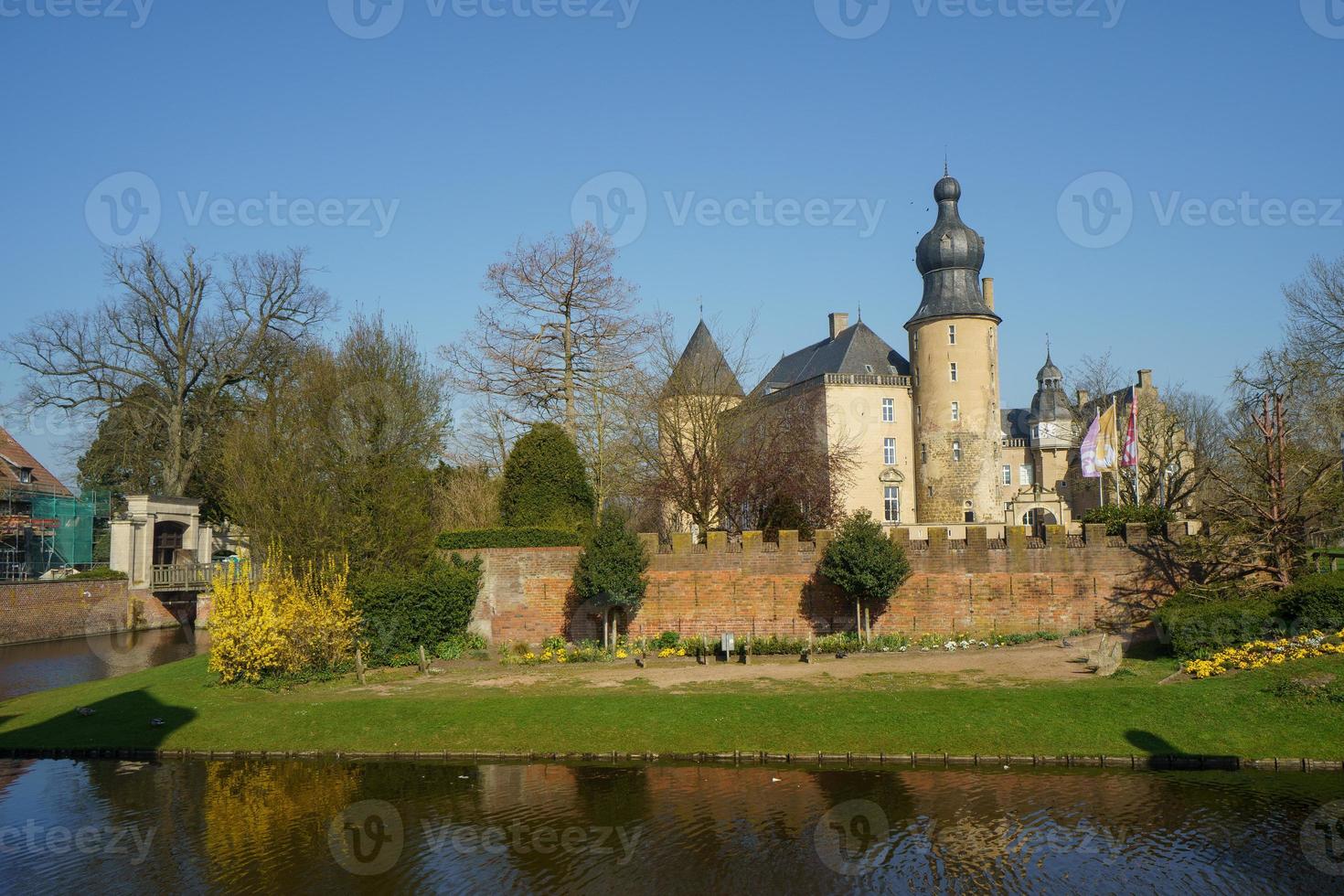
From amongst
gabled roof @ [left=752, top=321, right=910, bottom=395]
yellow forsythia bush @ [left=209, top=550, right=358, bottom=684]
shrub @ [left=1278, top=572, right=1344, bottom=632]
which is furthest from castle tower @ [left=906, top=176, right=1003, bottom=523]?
yellow forsythia bush @ [left=209, top=550, right=358, bottom=684]

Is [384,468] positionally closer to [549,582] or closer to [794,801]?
[549,582]

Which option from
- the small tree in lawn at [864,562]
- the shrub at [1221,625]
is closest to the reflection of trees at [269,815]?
the small tree in lawn at [864,562]

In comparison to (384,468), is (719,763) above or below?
below

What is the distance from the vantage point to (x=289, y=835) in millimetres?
13859

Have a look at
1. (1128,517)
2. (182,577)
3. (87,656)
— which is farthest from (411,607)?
(182,577)

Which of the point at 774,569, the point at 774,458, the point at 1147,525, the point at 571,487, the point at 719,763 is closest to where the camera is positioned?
the point at 719,763

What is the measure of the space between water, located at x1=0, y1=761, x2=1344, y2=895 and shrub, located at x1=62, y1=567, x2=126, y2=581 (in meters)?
26.9

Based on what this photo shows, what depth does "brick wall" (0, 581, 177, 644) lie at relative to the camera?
36750 mm

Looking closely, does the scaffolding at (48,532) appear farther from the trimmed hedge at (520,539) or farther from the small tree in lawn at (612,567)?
the small tree in lawn at (612,567)

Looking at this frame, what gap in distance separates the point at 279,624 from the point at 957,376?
128ft

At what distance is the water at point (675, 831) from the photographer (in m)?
12.0

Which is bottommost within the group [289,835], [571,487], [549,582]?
[289,835]

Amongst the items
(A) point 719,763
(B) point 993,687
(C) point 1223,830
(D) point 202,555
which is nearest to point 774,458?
(B) point 993,687

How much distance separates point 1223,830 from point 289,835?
41.0 ft
